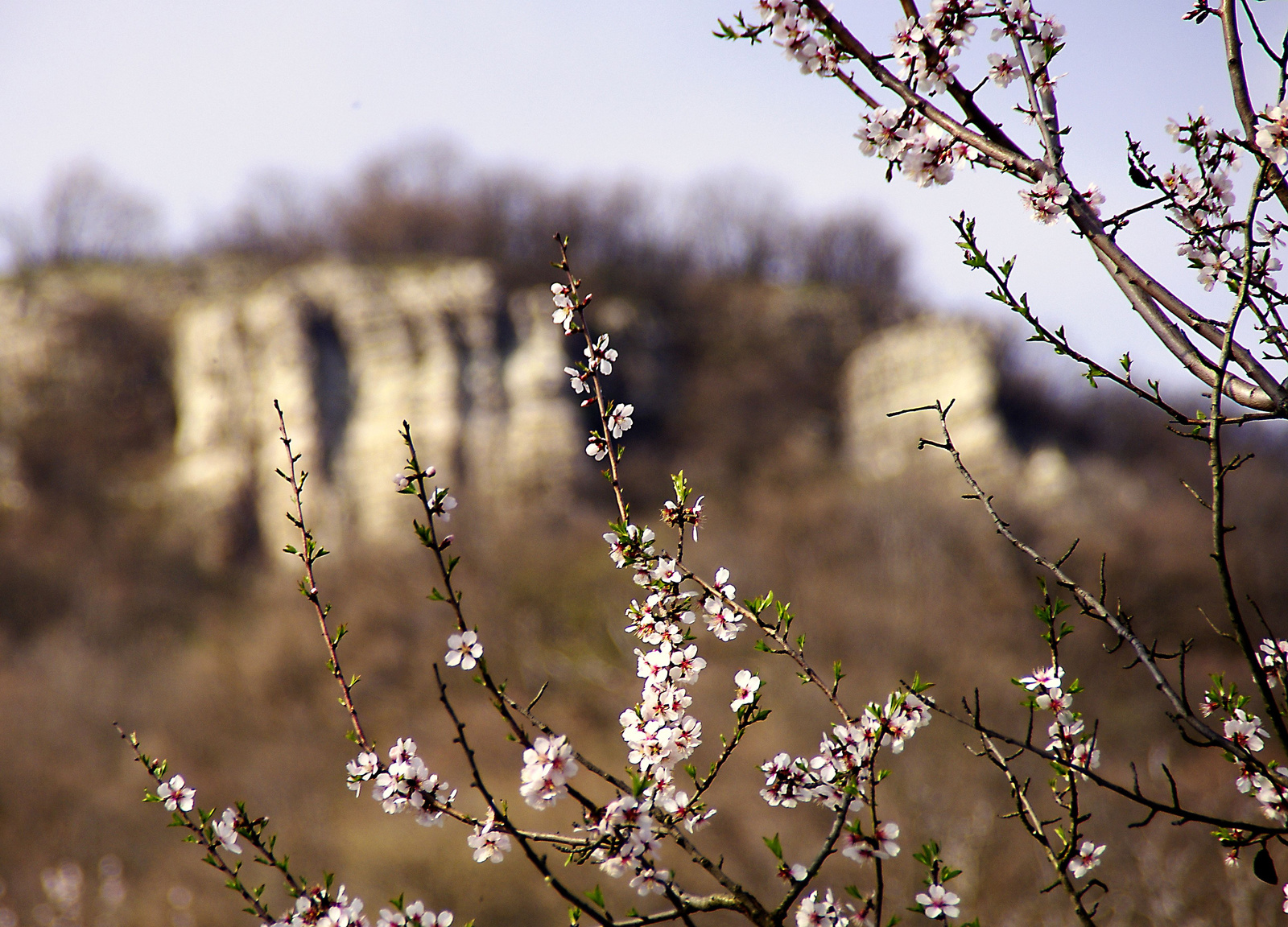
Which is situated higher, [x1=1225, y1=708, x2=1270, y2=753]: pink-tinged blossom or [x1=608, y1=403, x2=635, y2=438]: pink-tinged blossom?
[x1=608, y1=403, x2=635, y2=438]: pink-tinged blossom

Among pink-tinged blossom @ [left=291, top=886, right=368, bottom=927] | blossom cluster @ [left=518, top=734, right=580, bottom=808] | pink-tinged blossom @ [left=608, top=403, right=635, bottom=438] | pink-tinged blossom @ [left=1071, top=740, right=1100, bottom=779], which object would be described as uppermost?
→ pink-tinged blossom @ [left=608, top=403, right=635, bottom=438]

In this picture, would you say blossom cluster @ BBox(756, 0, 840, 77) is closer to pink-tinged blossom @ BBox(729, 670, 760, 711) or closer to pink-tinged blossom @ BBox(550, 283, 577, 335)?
pink-tinged blossom @ BBox(550, 283, 577, 335)

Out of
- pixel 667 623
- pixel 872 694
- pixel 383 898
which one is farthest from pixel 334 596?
pixel 667 623

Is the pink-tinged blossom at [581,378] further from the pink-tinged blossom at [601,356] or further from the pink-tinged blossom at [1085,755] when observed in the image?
the pink-tinged blossom at [1085,755]

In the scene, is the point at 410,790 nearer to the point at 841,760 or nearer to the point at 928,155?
the point at 841,760

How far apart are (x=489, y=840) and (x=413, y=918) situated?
6.7 inches

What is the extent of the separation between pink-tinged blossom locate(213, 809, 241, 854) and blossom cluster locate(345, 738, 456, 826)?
0.32 m

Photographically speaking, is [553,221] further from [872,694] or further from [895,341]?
[872,694]

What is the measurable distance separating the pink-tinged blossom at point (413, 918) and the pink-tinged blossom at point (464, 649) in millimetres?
371

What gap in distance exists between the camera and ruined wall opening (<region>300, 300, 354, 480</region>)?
69.1 ft

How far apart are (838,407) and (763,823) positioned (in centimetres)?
1744

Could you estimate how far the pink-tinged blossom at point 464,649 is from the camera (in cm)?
144

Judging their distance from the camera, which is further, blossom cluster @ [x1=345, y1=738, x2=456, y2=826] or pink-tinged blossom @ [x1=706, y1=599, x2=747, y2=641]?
pink-tinged blossom @ [x1=706, y1=599, x2=747, y2=641]

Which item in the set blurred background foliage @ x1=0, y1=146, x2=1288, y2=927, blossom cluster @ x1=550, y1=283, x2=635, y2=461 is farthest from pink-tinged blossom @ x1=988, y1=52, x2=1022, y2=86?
blurred background foliage @ x1=0, y1=146, x2=1288, y2=927
